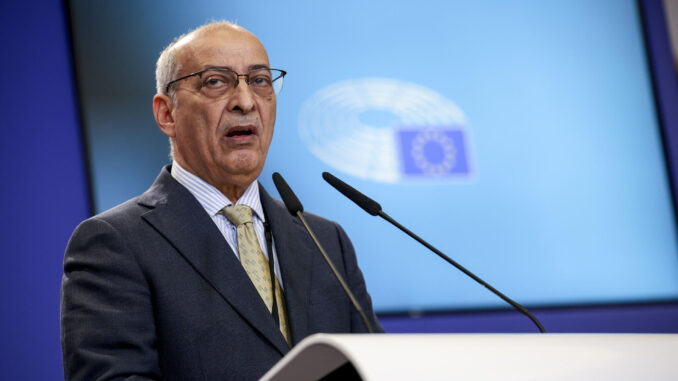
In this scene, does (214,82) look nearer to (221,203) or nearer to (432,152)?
(221,203)

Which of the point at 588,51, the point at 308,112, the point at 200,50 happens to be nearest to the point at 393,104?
the point at 308,112

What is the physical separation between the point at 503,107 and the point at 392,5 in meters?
0.65

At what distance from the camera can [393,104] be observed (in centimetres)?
271

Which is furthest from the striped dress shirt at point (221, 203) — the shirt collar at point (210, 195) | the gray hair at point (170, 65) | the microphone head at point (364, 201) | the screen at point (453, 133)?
the screen at point (453, 133)

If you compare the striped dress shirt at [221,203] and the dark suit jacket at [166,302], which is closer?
the dark suit jacket at [166,302]

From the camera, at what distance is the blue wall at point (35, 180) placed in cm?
217

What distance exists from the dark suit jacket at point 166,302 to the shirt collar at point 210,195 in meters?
0.06

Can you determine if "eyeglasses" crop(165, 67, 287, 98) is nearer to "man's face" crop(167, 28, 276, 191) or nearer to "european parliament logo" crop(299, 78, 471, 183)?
"man's face" crop(167, 28, 276, 191)

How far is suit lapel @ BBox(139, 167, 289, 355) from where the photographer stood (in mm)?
1436

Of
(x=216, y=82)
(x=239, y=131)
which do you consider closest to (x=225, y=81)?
(x=216, y=82)

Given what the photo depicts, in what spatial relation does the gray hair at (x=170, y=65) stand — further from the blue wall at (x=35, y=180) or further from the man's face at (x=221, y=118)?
the blue wall at (x=35, y=180)

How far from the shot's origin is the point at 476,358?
2.28ft

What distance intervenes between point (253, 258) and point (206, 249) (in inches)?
5.1

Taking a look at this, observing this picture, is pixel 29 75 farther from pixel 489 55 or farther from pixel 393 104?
pixel 489 55
